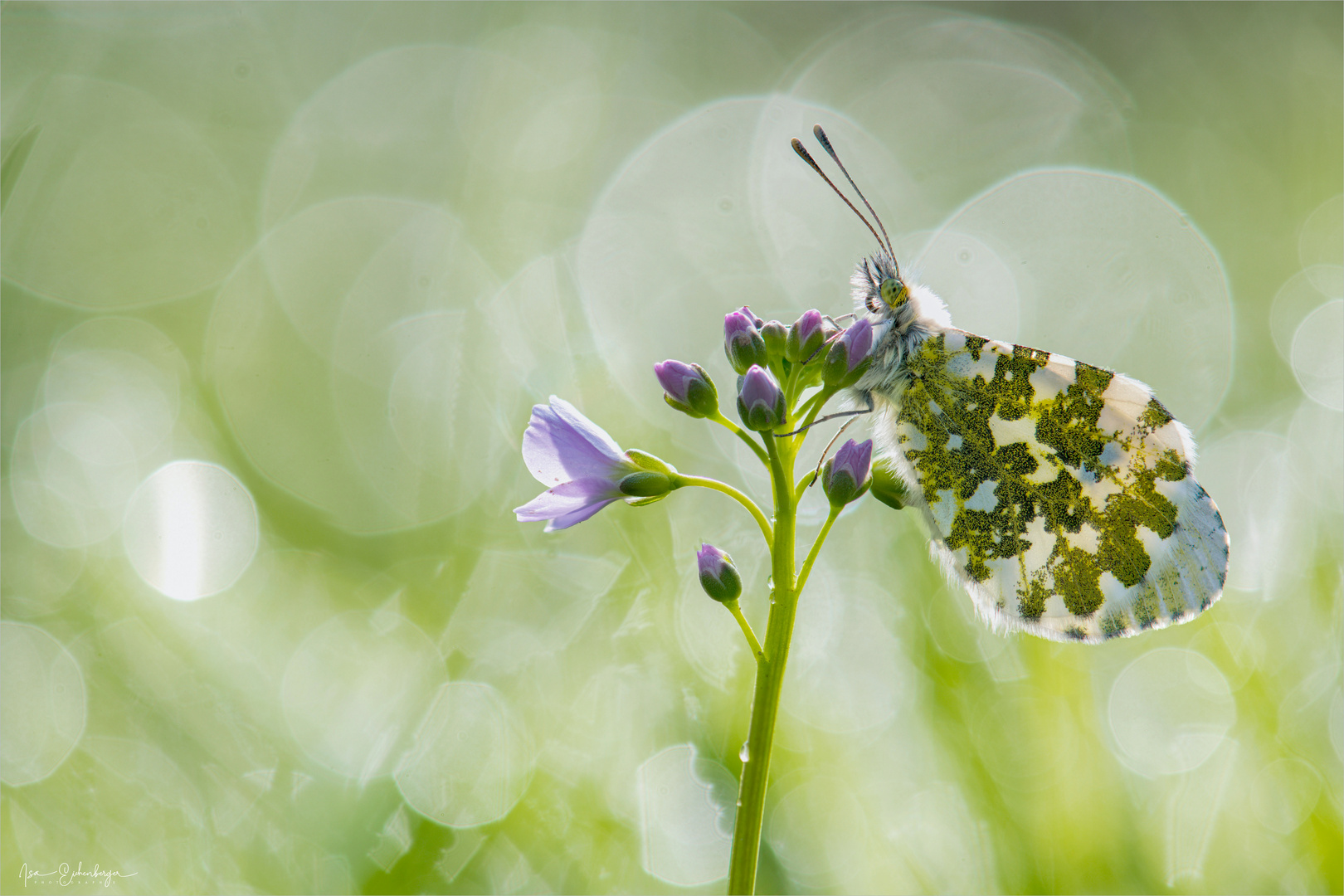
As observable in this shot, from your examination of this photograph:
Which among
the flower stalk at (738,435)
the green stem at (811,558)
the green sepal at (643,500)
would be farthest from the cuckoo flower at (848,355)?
the green sepal at (643,500)

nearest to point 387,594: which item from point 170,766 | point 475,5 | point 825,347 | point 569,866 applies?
point 170,766

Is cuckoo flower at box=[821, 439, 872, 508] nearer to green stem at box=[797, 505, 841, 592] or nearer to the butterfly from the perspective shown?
green stem at box=[797, 505, 841, 592]

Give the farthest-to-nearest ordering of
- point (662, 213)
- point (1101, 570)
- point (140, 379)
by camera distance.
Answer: point (662, 213) < point (140, 379) < point (1101, 570)

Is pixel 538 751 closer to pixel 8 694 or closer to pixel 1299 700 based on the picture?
pixel 8 694

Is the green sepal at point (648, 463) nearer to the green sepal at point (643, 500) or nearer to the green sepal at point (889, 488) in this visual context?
the green sepal at point (643, 500)

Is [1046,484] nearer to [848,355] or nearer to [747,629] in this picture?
[848,355]
